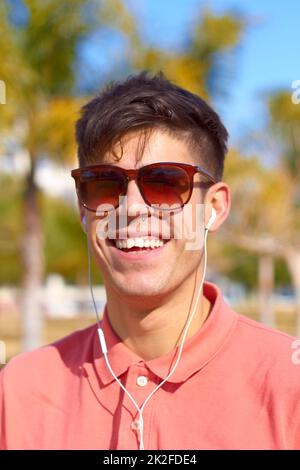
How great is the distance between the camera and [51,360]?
198 cm

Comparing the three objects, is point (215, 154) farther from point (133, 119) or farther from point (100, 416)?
point (100, 416)

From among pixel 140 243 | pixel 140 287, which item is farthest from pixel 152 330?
pixel 140 243

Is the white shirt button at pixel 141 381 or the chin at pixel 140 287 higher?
the chin at pixel 140 287

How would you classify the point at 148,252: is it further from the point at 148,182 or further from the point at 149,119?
the point at 149,119

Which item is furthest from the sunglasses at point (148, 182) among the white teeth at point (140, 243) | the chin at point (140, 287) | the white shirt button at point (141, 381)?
the white shirt button at point (141, 381)

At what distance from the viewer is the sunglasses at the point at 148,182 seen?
1827mm

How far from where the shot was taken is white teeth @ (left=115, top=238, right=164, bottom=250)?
5.98 feet

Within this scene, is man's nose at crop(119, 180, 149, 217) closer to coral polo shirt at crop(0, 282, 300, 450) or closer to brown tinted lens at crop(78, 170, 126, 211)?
brown tinted lens at crop(78, 170, 126, 211)

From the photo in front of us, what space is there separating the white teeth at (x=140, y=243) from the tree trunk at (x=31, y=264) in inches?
395

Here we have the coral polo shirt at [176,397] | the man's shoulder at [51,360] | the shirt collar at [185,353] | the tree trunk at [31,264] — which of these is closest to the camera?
the coral polo shirt at [176,397]

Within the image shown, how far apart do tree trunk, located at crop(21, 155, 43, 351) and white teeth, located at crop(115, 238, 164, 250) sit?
10021 mm

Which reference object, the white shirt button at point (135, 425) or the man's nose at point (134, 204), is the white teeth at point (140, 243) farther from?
the white shirt button at point (135, 425)

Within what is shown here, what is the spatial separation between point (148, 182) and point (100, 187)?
153 mm
